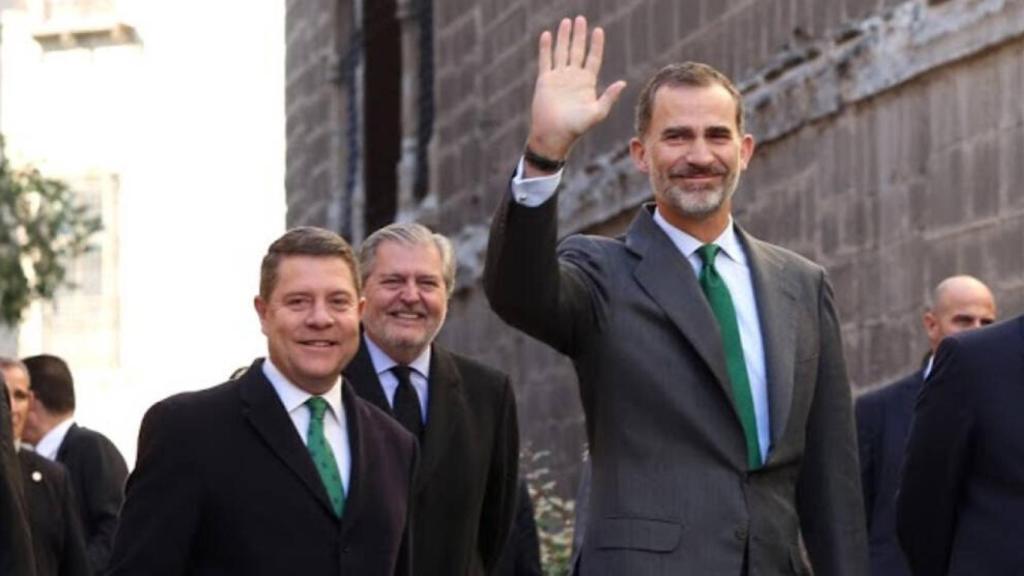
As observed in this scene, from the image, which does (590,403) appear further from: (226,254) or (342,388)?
(226,254)

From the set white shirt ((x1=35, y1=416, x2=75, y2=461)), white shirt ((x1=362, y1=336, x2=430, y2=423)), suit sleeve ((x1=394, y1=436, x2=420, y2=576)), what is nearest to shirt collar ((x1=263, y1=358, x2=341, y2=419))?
suit sleeve ((x1=394, y1=436, x2=420, y2=576))

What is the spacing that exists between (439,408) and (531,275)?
243 cm

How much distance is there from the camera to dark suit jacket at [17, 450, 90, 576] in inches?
505

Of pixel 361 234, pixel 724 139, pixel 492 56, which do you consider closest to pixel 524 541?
pixel 724 139

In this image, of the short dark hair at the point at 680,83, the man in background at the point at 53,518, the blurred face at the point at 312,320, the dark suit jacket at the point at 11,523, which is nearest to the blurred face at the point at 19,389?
the man in background at the point at 53,518

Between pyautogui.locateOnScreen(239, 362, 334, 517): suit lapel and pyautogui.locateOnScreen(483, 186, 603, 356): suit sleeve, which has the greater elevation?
pyautogui.locateOnScreen(483, 186, 603, 356): suit sleeve

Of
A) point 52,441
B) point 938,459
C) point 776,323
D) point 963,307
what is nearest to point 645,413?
point 776,323

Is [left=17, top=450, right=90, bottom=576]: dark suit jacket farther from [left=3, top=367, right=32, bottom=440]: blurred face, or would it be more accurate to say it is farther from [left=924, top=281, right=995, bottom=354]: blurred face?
[left=924, top=281, right=995, bottom=354]: blurred face

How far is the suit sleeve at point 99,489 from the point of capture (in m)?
14.8

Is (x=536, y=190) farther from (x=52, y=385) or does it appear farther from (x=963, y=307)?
(x=52, y=385)

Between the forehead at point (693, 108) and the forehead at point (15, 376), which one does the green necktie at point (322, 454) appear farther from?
the forehead at point (15, 376)

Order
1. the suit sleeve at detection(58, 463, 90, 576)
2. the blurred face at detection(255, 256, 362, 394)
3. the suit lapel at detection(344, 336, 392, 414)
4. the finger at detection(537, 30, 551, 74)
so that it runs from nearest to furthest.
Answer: the finger at detection(537, 30, 551, 74), the blurred face at detection(255, 256, 362, 394), the suit lapel at detection(344, 336, 392, 414), the suit sleeve at detection(58, 463, 90, 576)

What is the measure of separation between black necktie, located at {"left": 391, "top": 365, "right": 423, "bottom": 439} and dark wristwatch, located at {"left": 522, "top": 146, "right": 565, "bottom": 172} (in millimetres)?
2495

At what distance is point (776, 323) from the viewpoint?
7.71 m
